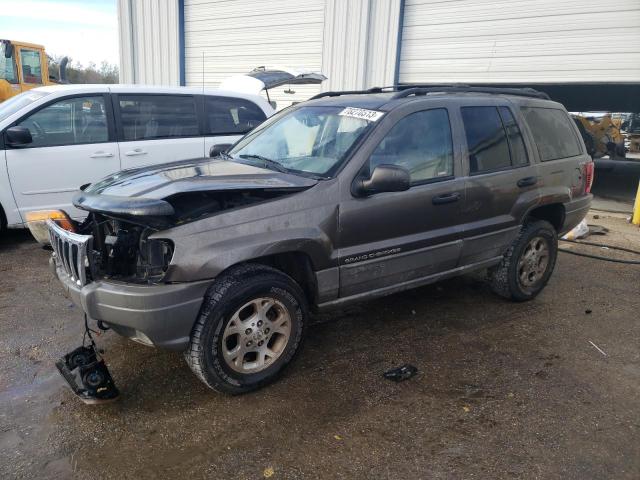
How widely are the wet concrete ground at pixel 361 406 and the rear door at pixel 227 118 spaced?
299cm

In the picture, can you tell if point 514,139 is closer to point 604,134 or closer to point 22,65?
point 22,65

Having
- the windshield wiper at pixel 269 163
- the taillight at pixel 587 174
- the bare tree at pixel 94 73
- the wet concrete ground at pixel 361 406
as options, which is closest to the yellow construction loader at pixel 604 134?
the taillight at pixel 587 174

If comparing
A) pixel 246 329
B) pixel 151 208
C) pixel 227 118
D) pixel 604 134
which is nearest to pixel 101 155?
pixel 227 118

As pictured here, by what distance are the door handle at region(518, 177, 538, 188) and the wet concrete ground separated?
1155 millimetres

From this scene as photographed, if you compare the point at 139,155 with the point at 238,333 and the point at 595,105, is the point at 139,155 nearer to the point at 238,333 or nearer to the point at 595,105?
the point at 238,333

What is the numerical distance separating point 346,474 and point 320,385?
2.72ft

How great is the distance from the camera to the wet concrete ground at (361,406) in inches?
100

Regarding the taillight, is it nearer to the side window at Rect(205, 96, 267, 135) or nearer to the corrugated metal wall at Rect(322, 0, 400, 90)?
the side window at Rect(205, 96, 267, 135)

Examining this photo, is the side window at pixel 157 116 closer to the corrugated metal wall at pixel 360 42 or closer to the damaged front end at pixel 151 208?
the damaged front end at pixel 151 208

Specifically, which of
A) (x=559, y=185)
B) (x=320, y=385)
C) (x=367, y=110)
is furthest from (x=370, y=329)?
(x=559, y=185)

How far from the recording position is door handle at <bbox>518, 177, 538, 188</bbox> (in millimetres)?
4309

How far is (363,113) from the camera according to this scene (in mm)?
3619

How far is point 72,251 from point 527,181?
11.7 ft

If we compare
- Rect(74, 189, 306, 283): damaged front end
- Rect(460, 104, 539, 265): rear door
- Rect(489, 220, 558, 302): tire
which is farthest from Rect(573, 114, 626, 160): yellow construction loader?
Rect(74, 189, 306, 283): damaged front end
